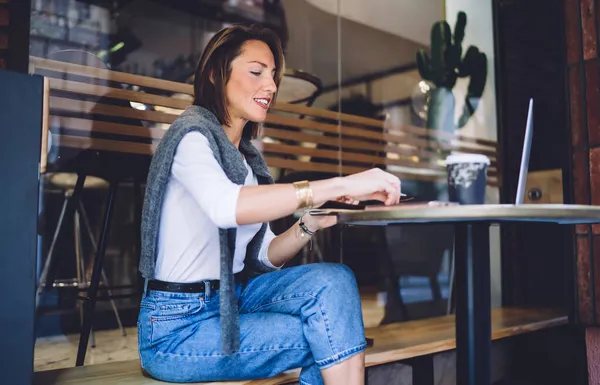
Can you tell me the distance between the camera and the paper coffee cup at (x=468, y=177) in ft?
3.87

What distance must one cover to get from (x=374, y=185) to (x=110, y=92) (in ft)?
5.36

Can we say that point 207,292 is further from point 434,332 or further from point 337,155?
point 337,155

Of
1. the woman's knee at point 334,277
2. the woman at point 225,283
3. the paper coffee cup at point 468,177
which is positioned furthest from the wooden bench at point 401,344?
the paper coffee cup at point 468,177

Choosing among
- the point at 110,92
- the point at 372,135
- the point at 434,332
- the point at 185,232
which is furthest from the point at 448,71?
the point at 185,232

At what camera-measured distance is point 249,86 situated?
1.62 meters

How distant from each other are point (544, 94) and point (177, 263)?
8.91ft

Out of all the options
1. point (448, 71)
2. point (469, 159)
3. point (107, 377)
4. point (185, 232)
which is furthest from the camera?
point (448, 71)

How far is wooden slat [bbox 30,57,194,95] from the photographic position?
238cm

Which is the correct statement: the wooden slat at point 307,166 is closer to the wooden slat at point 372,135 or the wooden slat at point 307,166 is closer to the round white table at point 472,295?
the wooden slat at point 372,135

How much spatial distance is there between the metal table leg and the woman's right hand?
191mm

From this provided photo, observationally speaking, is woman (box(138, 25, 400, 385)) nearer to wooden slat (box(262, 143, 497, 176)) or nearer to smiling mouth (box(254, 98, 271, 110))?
smiling mouth (box(254, 98, 271, 110))

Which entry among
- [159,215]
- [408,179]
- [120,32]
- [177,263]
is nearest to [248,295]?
[177,263]

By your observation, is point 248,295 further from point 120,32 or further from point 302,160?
point 120,32

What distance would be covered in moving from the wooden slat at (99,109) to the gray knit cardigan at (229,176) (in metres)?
1.09
